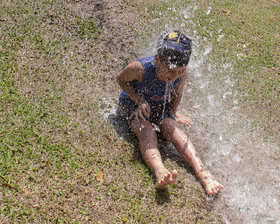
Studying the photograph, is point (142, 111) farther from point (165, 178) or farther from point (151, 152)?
point (165, 178)

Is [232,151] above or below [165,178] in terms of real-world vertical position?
below

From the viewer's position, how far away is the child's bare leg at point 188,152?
3129mm

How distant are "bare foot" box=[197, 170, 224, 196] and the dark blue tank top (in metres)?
0.97

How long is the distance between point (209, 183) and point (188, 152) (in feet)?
1.29

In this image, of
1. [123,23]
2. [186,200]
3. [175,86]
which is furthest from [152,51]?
[186,200]

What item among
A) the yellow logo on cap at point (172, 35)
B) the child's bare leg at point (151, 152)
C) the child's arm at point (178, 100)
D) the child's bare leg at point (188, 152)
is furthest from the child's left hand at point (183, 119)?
the yellow logo on cap at point (172, 35)

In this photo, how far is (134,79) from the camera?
3.51 meters

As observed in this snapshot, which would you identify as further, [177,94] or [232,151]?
[232,151]

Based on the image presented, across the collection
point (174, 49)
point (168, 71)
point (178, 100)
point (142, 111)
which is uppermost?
point (174, 49)

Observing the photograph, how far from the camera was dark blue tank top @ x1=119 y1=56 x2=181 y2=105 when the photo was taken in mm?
3414

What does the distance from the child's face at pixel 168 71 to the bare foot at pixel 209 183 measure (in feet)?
3.40

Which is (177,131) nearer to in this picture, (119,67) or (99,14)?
(119,67)

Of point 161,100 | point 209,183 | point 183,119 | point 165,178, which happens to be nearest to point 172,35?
point 161,100

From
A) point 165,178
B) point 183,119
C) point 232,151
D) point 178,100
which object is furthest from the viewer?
point 183,119
